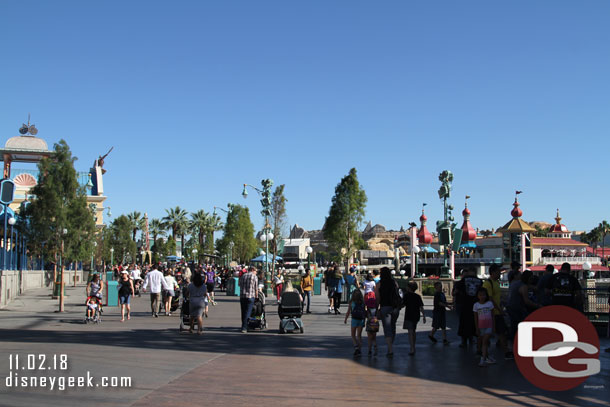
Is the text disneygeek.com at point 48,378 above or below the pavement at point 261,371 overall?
above

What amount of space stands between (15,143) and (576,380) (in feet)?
193

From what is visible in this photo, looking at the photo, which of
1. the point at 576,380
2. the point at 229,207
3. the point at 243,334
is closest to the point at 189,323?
the point at 243,334

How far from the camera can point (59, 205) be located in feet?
75.3

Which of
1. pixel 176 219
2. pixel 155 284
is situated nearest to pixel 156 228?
pixel 176 219

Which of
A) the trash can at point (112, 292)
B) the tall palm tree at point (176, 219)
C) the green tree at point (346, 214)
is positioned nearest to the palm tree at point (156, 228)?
the tall palm tree at point (176, 219)

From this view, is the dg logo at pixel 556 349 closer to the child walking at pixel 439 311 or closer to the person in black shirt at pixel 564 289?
the person in black shirt at pixel 564 289

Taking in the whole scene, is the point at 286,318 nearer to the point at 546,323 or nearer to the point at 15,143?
Result: the point at 546,323

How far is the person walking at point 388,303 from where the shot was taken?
35.7 feet

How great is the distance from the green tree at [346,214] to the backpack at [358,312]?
40.4 meters

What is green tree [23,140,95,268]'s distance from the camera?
22.9m

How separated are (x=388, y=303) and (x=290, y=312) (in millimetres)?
4298

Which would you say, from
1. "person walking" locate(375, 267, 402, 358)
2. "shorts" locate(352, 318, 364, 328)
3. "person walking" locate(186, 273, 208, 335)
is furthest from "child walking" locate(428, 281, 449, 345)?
→ "person walking" locate(186, 273, 208, 335)

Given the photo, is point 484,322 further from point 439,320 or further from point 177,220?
point 177,220

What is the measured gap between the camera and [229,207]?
70.4 meters
